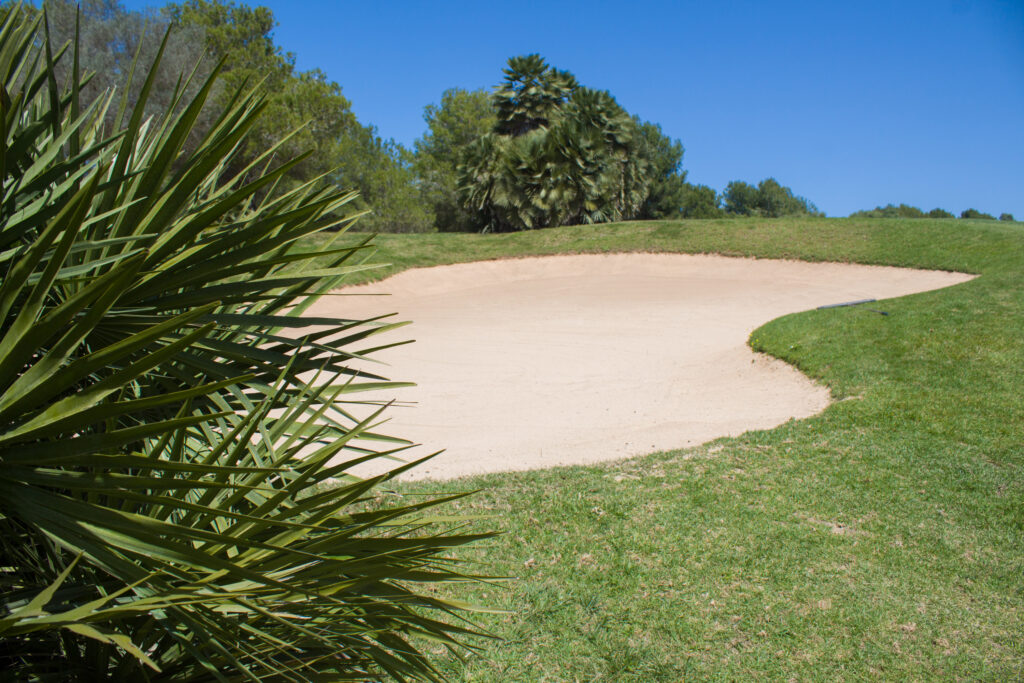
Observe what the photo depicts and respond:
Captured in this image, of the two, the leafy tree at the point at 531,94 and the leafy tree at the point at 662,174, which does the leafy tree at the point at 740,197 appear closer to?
the leafy tree at the point at 662,174

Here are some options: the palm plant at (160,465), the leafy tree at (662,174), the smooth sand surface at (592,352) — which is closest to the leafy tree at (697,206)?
the leafy tree at (662,174)

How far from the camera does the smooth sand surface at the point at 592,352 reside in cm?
827

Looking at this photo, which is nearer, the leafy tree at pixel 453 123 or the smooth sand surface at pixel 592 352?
the smooth sand surface at pixel 592 352

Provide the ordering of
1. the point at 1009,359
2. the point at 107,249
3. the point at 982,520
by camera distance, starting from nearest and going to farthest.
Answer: the point at 107,249 → the point at 982,520 → the point at 1009,359

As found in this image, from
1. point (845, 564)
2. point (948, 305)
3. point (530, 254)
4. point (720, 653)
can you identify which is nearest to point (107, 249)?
point (720, 653)

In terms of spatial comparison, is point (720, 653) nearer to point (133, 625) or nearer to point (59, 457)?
point (133, 625)

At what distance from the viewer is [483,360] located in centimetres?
1243

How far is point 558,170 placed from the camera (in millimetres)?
31281

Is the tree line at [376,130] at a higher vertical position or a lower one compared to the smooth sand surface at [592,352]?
higher

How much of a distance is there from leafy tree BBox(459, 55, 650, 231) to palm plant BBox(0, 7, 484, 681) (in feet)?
98.7

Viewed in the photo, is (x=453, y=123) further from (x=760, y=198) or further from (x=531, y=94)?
(x=760, y=198)

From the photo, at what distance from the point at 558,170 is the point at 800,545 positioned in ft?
91.6

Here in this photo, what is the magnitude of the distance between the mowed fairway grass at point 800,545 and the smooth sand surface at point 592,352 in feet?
3.69

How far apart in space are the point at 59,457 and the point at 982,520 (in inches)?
237
